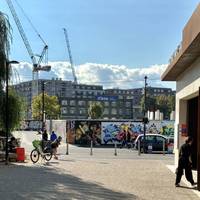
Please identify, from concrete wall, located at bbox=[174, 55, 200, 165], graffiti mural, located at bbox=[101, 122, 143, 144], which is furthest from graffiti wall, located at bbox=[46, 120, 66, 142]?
concrete wall, located at bbox=[174, 55, 200, 165]

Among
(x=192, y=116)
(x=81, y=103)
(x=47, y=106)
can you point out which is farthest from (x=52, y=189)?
(x=81, y=103)

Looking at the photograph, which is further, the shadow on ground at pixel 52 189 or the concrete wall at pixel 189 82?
the concrete wall at pixel 189 82

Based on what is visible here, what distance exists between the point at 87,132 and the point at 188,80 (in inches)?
1301

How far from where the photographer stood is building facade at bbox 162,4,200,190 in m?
14.5

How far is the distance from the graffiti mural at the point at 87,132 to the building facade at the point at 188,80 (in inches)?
1075

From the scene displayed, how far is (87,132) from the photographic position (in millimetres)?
52250

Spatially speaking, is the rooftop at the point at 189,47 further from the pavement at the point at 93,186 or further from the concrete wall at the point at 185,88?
the pavement at the point at 93,186

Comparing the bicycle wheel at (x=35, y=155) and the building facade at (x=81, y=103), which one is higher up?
the building facade at (x=81, y=103)

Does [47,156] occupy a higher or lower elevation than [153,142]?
lower

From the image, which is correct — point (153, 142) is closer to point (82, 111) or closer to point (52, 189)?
point (52, 189)

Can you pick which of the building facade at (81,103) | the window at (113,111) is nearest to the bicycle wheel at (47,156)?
the building facade at (81,103)

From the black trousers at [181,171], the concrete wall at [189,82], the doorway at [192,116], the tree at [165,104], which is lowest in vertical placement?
the black trousers at [181,171]

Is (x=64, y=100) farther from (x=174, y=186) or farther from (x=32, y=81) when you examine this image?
(x=174, y=186)

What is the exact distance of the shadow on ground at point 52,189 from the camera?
12372mm
